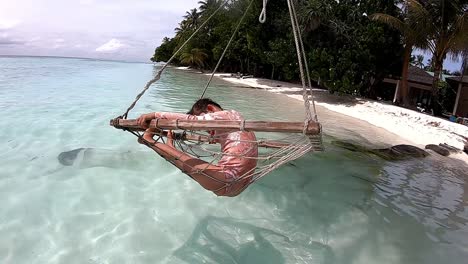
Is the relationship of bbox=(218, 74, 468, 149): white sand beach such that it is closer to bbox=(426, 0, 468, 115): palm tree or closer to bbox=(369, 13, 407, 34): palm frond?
bbox=(426, 0, 468, 115): palm tree

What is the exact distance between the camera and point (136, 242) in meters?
3.53

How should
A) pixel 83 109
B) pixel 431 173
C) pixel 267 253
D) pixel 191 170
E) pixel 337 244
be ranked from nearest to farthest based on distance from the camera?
1. pixel 191 170
2. pixel 267 253
3. pixel 337 244
4. pixel 431 173
5. pixel 83 109

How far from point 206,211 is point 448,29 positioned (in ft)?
44.2

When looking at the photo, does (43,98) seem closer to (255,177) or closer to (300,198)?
(300,198)

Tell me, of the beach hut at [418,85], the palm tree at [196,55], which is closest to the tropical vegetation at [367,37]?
the beach hut at [418,85]

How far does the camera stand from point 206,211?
13.9 ft

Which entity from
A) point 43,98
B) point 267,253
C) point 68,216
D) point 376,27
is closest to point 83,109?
point 43,98

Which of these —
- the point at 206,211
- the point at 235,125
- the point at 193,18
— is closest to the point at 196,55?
the point at 193,18

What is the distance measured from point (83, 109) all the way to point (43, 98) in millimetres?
3032

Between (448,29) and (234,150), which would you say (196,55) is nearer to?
(448,29)

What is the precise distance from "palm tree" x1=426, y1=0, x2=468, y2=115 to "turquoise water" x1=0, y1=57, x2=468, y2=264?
26.7 feet

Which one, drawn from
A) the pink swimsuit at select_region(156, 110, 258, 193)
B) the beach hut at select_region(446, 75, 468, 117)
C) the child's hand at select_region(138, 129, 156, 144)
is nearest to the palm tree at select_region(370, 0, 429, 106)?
the beach hut at select_region(446, 75, 468, 117)

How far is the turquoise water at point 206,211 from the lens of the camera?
11.5 ft

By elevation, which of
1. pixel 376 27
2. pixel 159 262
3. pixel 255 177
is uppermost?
pixel 376 27
